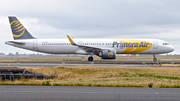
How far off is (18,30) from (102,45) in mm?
17974

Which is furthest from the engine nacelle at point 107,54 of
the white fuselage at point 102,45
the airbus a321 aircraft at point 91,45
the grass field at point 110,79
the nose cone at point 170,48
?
the grass field at point 110,79

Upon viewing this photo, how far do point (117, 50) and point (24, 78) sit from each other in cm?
2388

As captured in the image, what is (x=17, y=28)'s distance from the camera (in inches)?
1592

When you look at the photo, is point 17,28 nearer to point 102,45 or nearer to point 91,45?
point 91,45

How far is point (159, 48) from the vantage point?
128 feet

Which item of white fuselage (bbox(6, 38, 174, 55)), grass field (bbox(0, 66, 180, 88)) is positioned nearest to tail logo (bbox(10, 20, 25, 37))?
white fuselage (bbox(6, 38, 174, 55))

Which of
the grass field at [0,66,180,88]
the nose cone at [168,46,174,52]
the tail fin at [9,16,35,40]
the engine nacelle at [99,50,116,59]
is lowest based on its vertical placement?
the grass field at [0,66,180,88]

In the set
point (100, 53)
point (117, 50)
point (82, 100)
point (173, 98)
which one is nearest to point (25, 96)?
point (82, 100)

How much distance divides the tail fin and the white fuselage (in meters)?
1.31

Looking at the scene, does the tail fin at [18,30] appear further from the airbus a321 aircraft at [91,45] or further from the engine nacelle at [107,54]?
the engine nacelle at [107,54]

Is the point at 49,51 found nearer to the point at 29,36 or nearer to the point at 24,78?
the point at 29,36

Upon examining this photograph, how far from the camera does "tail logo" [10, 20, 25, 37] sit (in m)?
40.2

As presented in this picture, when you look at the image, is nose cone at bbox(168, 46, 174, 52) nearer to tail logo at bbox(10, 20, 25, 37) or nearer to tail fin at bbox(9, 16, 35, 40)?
tail fin at bbox(9, 16, 35, 40)

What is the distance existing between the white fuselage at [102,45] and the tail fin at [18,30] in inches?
51.7
